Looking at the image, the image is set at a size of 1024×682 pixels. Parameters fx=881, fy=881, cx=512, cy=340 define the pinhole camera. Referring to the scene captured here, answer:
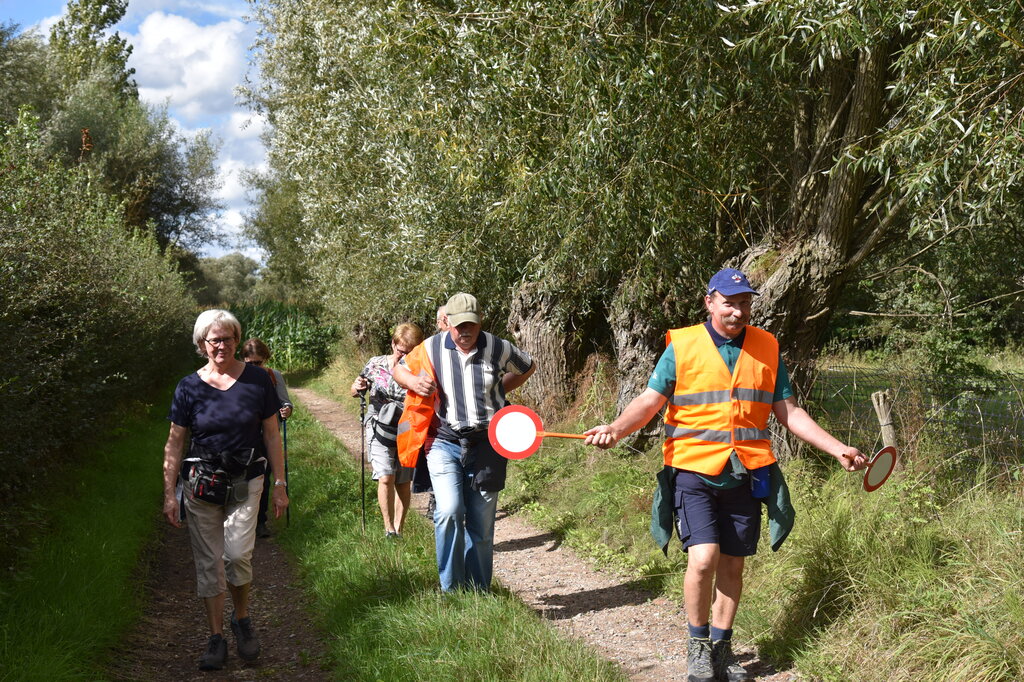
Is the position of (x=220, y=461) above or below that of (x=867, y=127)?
below

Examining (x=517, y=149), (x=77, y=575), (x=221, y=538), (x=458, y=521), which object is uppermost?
(x=517, y=149)

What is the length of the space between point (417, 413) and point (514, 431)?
1.07m

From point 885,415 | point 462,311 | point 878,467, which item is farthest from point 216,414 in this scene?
point 885,415

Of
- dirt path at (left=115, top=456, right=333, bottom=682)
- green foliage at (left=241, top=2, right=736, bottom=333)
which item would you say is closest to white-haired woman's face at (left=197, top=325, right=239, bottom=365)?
dirt path at (left=115, top=456, right=333, bottom=682)

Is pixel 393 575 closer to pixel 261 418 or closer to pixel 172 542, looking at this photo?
pixel 261 418

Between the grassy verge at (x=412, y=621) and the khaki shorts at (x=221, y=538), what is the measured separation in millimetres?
796

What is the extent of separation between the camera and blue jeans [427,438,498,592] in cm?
569

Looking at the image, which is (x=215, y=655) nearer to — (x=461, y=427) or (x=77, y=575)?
(x=77, y=575)

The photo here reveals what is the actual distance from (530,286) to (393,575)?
22.3ft

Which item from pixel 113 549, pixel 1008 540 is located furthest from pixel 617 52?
pixel 113 549

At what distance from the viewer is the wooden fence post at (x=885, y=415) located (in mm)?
6496

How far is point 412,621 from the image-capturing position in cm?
532

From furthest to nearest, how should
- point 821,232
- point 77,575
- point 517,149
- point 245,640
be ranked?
1. point 517,149
2. point 821,232
3. point 77,575
4. point 245,640

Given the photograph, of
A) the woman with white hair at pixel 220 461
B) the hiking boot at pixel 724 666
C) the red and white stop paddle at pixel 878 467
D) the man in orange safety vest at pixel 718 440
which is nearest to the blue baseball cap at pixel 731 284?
the man in orange safety vest at pixel 718 440
